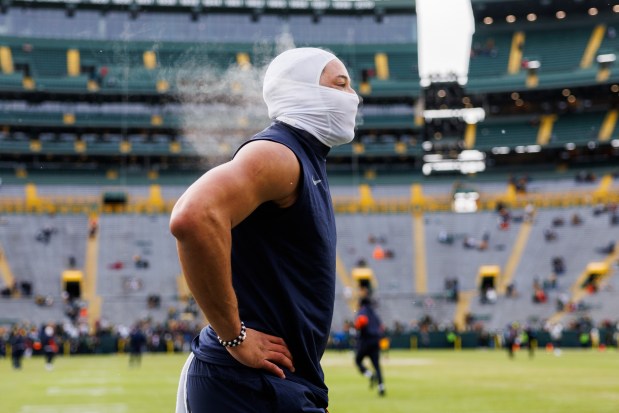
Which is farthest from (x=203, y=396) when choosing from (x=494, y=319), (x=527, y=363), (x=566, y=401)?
(x=494, y=319)

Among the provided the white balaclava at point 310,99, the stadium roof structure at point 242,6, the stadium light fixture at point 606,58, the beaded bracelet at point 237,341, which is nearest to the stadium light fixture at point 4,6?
the stadium roof structure at point 242,6

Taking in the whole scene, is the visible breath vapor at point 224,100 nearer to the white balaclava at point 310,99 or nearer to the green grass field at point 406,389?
the white balaclava at point 310,99

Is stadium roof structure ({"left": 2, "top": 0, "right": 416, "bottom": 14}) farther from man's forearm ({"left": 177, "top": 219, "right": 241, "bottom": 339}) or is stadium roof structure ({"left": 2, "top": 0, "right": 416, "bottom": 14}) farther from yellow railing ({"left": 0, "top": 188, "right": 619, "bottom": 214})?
man's forearm ({"left": 177, "top": 219, "right": 241, "bottom": 339})

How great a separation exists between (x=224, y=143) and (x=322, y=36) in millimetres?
56237

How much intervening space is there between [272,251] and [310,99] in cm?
60

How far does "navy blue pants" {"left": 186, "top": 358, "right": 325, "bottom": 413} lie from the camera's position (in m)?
3.02

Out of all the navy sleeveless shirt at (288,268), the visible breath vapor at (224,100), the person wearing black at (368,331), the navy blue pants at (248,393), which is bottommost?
the person wearing black at (368,331)

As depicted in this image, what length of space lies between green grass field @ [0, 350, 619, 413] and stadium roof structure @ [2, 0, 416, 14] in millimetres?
42068

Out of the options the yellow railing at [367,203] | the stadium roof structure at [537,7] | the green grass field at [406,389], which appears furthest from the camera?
the stadium roof structure at [537,7]

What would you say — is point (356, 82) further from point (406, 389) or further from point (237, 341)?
point (237, 341)

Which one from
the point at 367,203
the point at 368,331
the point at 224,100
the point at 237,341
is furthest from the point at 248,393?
the point at 367,203

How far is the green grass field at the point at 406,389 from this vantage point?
14117 millimetres

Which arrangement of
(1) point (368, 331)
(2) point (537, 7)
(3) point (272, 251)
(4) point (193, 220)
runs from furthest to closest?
1. (2) point (537, 7)
2. (1) point (368, 331)
3. (3) point (272, 251)
4. (4) point (193, 220)

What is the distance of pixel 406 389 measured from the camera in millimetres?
18094
